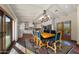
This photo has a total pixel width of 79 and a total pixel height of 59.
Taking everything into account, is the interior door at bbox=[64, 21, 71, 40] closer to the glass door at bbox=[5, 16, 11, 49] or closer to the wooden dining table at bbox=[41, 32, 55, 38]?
the wooden dining table at bbox=[41, 32, 55, 38]

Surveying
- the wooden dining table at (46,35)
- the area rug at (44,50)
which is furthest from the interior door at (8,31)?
the wooden dining table at (46,35)

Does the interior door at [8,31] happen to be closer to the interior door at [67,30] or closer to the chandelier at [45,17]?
the chandelier at [45,17]

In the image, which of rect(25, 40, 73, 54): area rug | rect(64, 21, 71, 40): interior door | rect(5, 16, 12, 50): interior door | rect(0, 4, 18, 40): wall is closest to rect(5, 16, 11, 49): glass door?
rect(5, 16, 12, 50): interior door

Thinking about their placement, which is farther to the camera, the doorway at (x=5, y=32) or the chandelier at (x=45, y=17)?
the chandelier at (x=45, y=17)

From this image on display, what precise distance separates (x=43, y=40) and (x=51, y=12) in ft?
2.00

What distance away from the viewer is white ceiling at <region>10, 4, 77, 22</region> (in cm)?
232

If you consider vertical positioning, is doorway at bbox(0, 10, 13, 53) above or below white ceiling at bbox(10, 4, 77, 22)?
below

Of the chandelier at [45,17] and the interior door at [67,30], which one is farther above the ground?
the chandelier at [45,17]

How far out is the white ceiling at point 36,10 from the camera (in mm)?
2317
